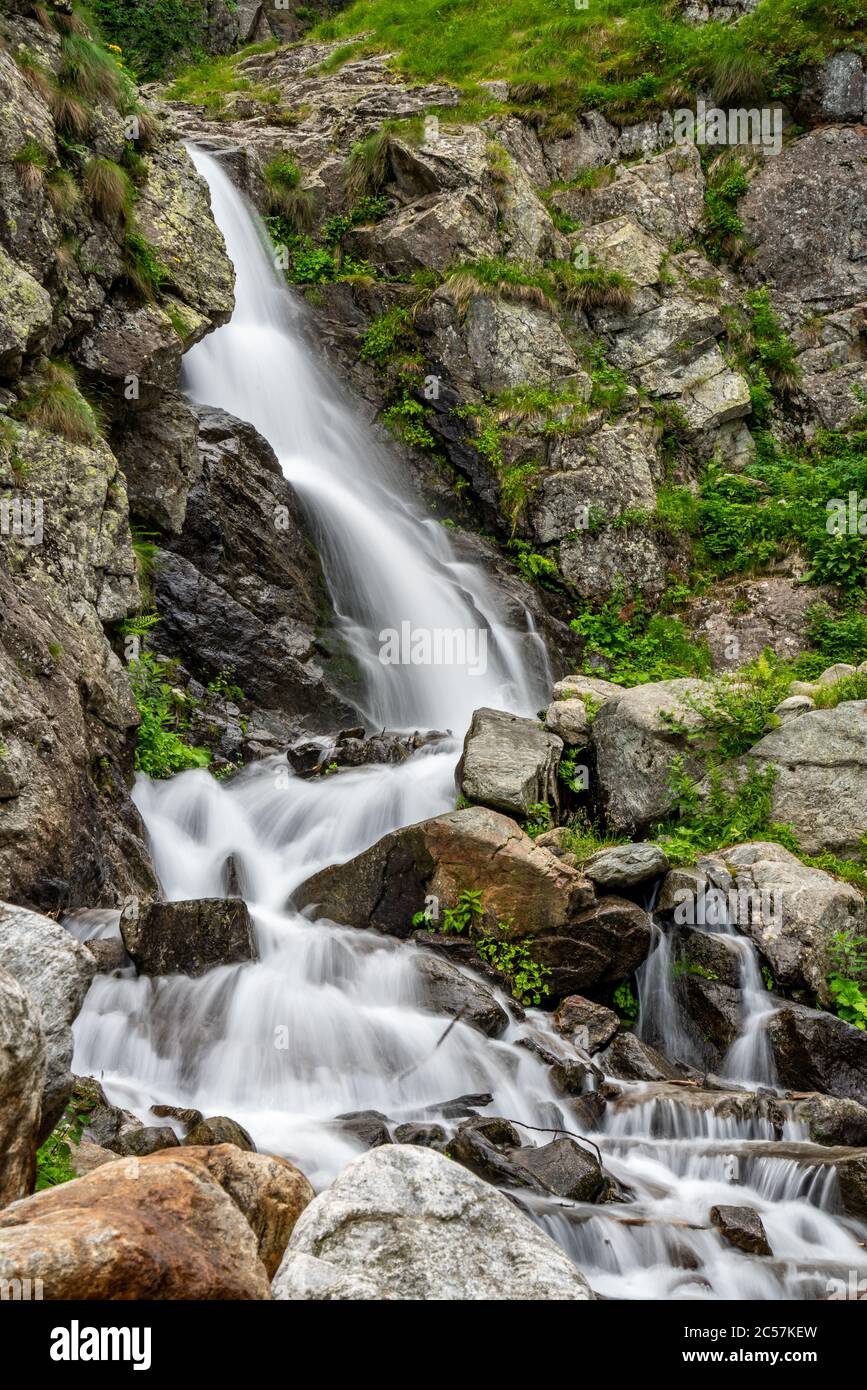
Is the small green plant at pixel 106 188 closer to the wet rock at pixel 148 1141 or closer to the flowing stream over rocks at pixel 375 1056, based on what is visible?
the flowing stream over rocks at pixel 375 1056

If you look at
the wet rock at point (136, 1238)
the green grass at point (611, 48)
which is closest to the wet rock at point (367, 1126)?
the wet rock at point (136, 1238)

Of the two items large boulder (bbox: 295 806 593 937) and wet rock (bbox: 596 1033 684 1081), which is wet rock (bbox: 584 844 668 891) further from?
wet rock (bbox: 596 1033 684 1081)

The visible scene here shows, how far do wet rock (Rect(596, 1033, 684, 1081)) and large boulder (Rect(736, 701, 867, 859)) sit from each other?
2.80 m

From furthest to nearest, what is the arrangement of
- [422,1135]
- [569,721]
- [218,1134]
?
[569,721]
[422,1135]
[218,1134]

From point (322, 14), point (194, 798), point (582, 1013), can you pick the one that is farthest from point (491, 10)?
point (582, 1013)

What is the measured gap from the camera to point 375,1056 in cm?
650

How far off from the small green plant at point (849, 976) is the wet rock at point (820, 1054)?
181 millimetres

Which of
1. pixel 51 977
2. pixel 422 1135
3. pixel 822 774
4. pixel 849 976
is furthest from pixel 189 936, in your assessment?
pixel 822 774

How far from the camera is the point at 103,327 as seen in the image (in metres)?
10.6

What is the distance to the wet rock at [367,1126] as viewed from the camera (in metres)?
5.48

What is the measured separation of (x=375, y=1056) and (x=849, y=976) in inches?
149

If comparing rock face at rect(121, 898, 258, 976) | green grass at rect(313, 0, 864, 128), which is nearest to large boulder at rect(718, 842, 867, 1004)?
rock face at rect(121, 898, 258, 976)

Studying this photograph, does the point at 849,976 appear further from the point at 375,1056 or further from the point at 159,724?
the point at 159,724

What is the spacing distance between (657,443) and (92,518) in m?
10.3
